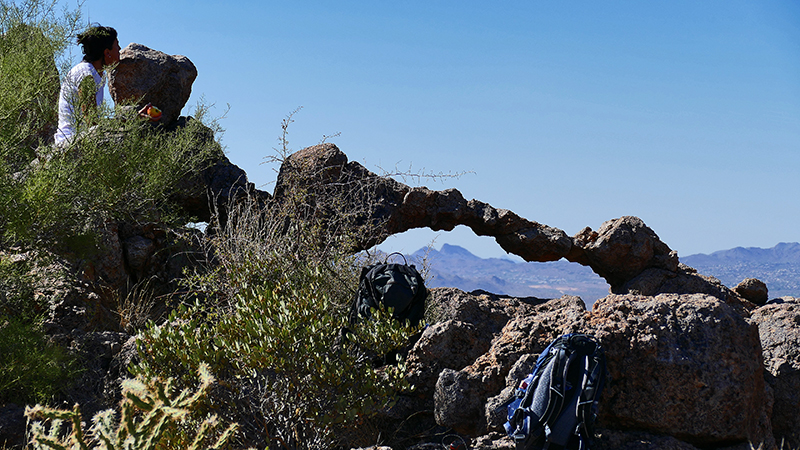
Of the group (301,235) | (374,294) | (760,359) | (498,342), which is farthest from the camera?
(301,235)

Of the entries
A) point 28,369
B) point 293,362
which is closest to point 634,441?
point 293,362

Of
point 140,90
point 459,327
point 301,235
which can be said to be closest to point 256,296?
point 459,327

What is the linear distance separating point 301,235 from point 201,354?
8.85 feet

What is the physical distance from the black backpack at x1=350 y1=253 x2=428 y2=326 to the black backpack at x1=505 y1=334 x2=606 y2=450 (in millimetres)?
1588

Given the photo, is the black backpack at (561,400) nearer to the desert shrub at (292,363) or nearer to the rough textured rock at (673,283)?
the desert shrub at (292,363)

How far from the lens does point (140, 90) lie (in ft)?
30.6

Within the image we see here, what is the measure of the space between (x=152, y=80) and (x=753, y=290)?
8.97m

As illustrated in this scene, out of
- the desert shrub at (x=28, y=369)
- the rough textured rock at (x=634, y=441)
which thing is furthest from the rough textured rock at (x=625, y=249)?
the desert shrub at (x=28, y=369)

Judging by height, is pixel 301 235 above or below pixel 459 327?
above

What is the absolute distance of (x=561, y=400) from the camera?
136 inches

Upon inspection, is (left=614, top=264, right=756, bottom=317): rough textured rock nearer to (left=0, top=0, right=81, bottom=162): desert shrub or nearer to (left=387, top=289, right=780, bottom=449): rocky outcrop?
(left=387, top=289, right=780, bottom=449): rocky outcrop

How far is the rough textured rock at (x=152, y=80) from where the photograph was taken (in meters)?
9.35

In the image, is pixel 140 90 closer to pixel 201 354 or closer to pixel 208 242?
pixel 208 242

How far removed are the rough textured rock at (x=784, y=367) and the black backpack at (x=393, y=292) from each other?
2.50 metres
